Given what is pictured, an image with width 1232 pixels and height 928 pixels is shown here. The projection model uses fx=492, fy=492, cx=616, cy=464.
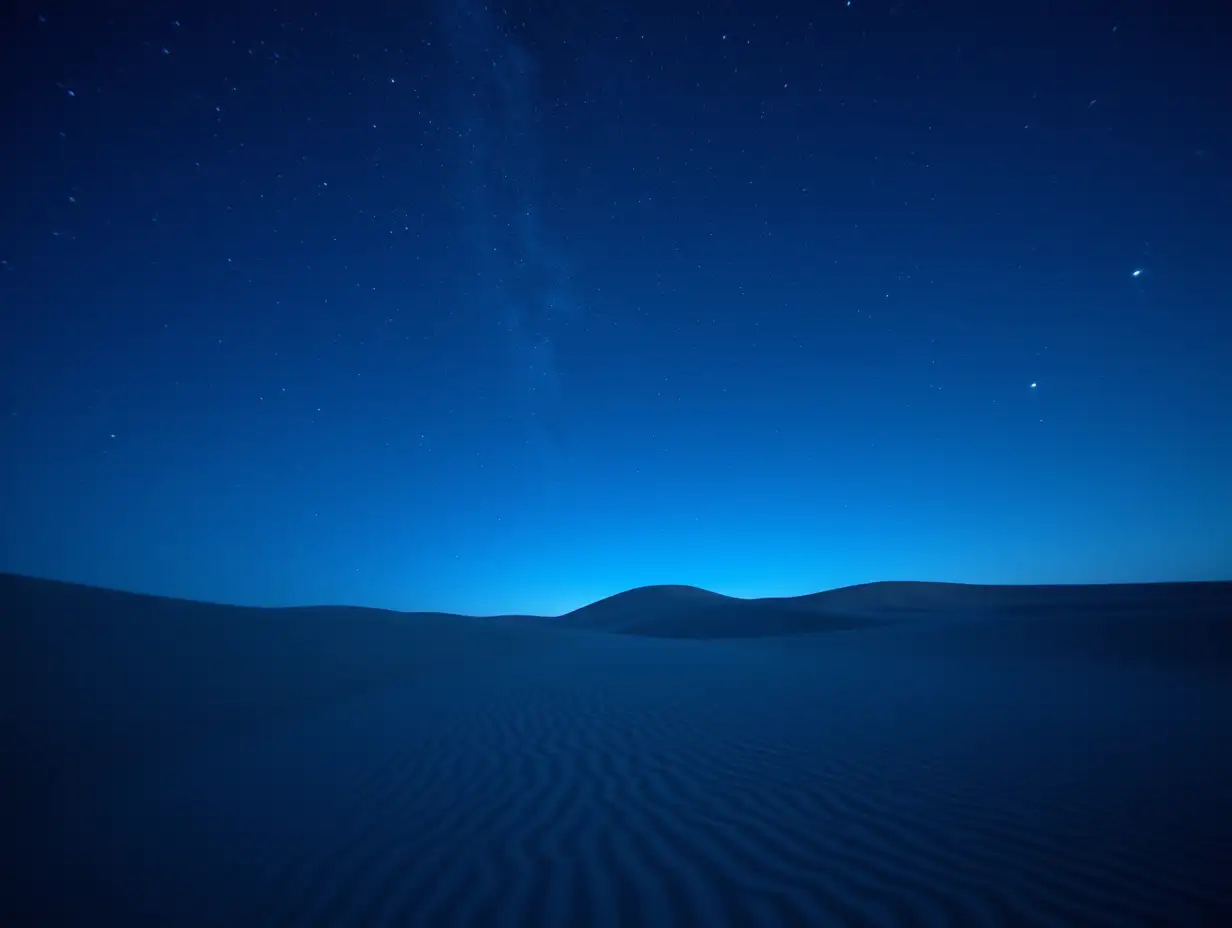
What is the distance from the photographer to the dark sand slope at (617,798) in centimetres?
300

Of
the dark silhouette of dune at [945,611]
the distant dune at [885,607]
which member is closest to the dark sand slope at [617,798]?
the dark silhouette of dune at [945,611]

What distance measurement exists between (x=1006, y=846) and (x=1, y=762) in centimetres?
958

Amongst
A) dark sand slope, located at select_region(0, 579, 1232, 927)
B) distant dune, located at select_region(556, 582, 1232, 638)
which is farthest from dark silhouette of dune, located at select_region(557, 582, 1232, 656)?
dark sand slope, located at select_region(0, 579, 1232, 927)

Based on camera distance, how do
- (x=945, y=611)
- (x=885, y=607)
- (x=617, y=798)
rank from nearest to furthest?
(x=617, y=798), (x=945, y=611), (x=885, y=607)

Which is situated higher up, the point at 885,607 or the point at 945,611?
the point at 885,607

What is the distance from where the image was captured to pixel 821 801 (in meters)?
4.30

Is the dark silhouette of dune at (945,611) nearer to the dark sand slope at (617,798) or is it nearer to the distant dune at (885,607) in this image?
the distant dune at (885,607)

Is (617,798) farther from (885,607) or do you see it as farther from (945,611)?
(885,607)

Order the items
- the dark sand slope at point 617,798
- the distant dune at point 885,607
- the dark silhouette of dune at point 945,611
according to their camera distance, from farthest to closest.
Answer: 1. the distant dune at point 885,607
2. the dark silhouette of dune at point 945,611
3. the dark sand slope at point 617,798

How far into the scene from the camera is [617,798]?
14.9 feet

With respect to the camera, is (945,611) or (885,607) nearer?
(945,611)

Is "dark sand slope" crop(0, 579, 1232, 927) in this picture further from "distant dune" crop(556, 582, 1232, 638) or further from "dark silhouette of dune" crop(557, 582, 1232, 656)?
"distant dune" crop(556, 582, 1232, 638)

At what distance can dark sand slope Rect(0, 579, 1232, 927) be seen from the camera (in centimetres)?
300

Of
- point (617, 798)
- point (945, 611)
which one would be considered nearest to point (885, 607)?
point (945, 611)
